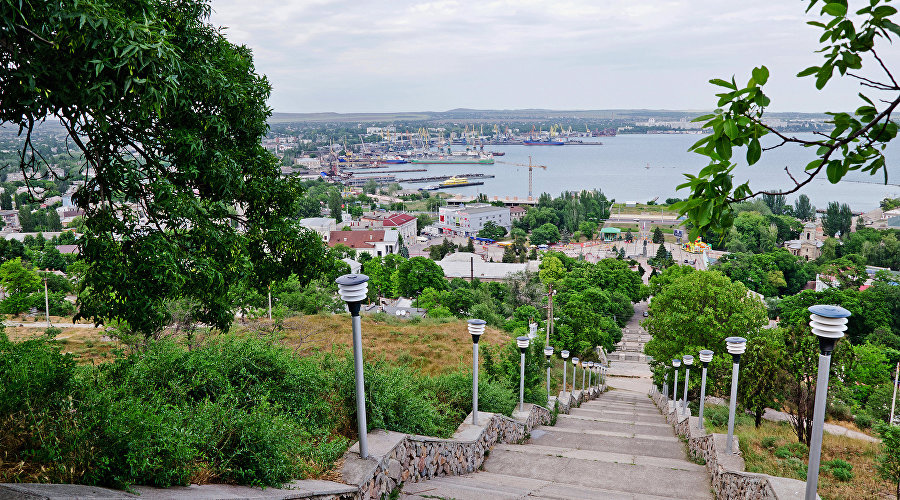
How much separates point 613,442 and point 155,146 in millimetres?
6739

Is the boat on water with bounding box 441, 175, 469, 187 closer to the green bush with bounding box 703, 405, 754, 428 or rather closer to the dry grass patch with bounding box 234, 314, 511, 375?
the dry grass patch with bounding box 234, 314, 511, 375

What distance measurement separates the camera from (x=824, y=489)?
514 cm

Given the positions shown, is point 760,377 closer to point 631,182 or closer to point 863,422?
point 863,422

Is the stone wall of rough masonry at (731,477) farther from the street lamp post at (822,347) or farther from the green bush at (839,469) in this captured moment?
the street lamp post at (822,347)

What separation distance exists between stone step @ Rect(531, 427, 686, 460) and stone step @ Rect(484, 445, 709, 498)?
118cm

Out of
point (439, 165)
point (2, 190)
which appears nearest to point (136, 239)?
point (2, 190)

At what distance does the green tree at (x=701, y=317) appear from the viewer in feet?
52.5

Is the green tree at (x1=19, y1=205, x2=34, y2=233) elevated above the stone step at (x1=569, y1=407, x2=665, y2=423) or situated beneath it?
situated beneath

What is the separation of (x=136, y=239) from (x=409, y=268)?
117 feet

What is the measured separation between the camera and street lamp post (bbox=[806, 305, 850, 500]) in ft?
10.7

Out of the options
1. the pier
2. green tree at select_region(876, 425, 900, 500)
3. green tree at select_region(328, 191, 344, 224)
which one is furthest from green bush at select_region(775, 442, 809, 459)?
the pier

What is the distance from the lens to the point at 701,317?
53.1 feet

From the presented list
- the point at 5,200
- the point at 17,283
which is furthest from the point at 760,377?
the point at 5,200

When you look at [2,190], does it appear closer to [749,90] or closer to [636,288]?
[636,288]
